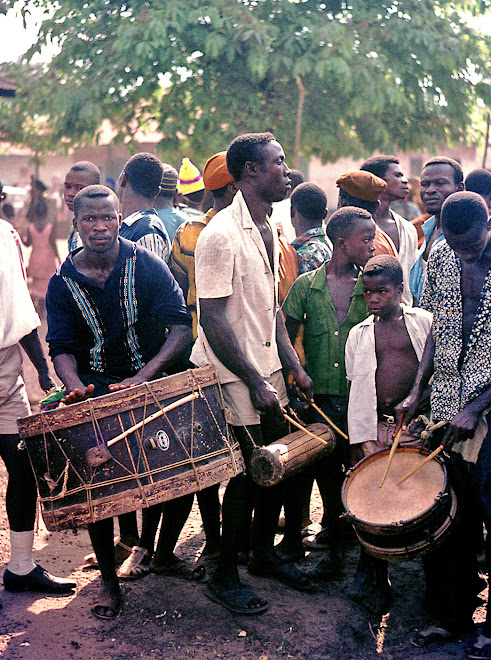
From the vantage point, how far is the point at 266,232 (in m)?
4.32

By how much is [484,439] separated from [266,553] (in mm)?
1474

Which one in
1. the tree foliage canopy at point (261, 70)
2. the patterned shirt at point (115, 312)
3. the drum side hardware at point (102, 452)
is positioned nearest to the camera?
the drum side hardware at point (102, 452)

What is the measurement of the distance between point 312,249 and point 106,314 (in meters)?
1.69

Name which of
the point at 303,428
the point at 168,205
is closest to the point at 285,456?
the point at 303,428

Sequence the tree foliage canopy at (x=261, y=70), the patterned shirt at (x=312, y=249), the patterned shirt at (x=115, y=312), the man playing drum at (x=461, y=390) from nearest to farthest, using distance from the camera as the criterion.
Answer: the man playing drum at (x=461, y=390) < the patterned shirt at (x=115, y=312) < the patterned shirt at (x=312, y=249) < the tree foliage canopy at (x=261, y=70)

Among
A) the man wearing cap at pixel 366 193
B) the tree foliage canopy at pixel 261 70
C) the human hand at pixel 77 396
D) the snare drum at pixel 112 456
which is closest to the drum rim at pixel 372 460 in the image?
the snare drum at pixel 112 456

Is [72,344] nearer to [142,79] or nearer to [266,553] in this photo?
[266,553]

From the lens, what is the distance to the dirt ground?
3814 millimetres

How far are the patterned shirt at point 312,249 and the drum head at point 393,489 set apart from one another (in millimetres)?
1569

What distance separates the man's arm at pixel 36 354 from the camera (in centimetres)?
453

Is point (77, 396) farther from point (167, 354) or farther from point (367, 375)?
point (367, 375)

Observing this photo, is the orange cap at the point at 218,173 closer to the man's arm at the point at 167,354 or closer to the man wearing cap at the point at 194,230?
the man wearing cap at the point at 194,230

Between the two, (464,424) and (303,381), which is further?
(303,381)

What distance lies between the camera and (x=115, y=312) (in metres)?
4.05
